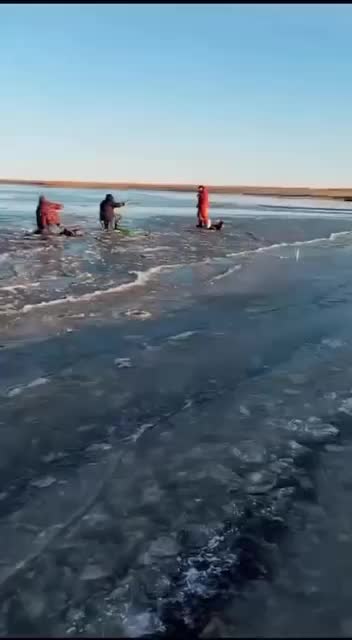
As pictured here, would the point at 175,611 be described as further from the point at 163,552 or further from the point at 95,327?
the point at 95,327

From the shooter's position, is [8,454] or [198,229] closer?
[8,454]

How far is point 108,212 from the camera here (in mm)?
32250

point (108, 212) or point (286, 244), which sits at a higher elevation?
point (108, 212)

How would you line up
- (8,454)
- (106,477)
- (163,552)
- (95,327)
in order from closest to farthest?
(163,552) → (106,477) → (8,454) → (95,327)

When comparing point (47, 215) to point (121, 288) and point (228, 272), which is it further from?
point (121, 288)

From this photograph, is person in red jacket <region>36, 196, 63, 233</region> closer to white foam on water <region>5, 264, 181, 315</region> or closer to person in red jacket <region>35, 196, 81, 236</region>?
person in red jacket <region>35, 196, 81, 236</region>

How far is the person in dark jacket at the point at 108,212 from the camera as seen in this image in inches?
1247

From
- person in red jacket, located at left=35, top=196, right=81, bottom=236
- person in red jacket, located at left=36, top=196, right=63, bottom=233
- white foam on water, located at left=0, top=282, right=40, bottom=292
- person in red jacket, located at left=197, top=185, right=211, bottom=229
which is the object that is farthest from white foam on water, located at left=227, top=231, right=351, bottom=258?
white foam on water, located at left=0, top=282, right=40, bottom=292

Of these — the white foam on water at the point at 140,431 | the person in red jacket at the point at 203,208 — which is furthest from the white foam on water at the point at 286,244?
the white foam on water at the point at 140,431

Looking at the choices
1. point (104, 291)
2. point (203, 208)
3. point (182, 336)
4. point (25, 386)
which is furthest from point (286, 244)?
point (25, 386)

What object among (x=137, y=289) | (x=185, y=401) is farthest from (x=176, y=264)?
(x=185, y=401)

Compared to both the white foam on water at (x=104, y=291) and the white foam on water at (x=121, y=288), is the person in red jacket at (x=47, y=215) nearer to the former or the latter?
the white foam on water at (x=121, y=288)

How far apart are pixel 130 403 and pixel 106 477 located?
196 cm

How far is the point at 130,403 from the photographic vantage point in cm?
751
